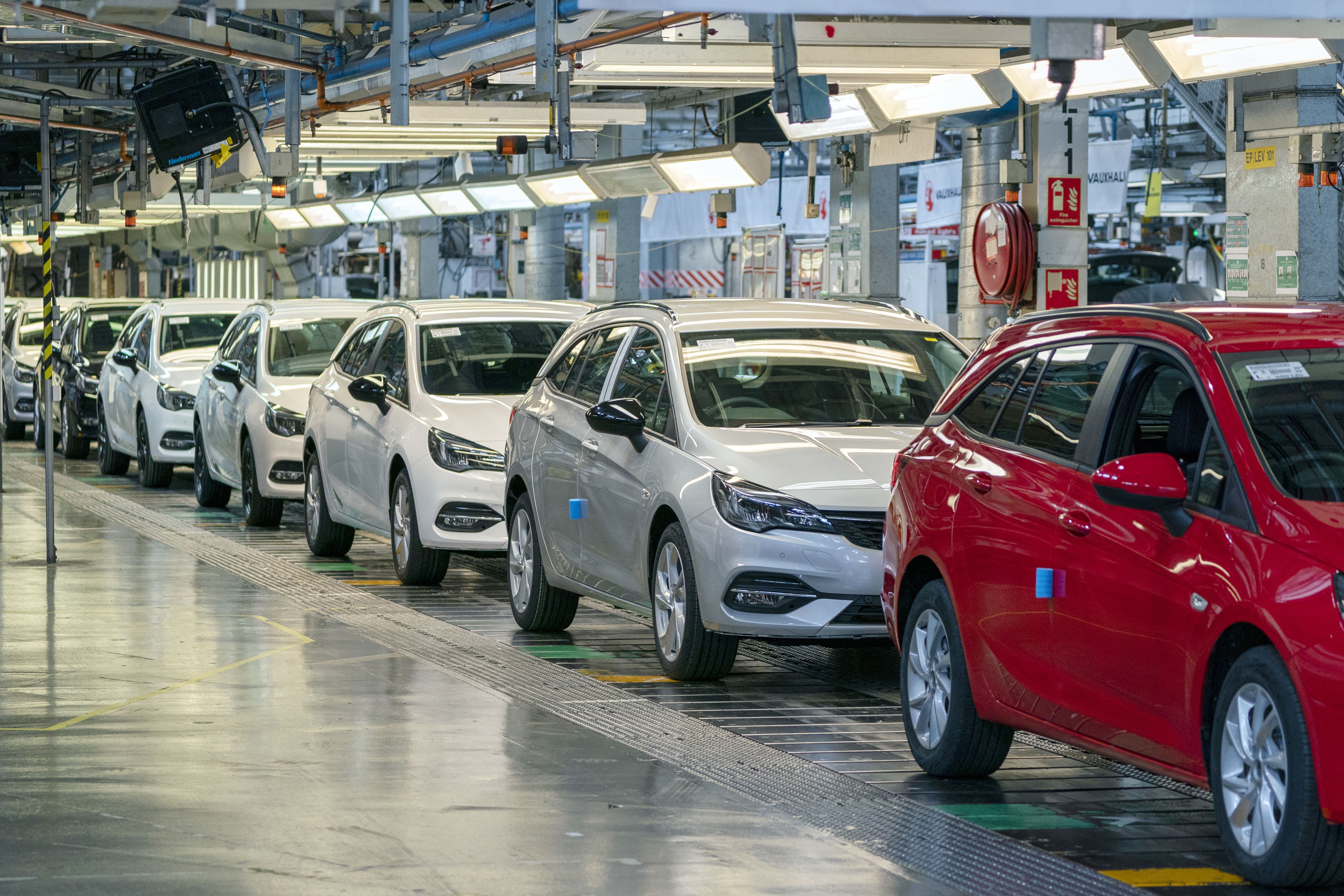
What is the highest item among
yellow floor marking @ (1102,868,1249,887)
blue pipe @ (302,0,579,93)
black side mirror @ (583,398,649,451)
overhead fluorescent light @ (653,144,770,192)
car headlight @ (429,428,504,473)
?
blue pipe @ (302,0,579,93)

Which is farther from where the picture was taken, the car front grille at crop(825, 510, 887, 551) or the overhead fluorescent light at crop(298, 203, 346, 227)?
the overhead fluorescent light at crop(298, 203, 346, 227)

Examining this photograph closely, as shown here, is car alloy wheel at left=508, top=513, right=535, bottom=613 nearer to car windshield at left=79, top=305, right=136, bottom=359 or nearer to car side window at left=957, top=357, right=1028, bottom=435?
car side window at left=957, top=357, right=1028, bottom=435

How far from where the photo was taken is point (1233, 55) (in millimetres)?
10789

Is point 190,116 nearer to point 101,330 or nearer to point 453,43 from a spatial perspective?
point 453,43

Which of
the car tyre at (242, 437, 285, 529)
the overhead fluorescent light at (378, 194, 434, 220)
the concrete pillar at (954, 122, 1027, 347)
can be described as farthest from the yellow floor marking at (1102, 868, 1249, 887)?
the overhead fluorescent light at (378, 194, 434, 220)

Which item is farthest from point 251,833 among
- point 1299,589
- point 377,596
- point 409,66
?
point 409,66

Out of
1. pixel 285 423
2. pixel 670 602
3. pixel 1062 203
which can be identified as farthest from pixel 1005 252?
pixel 670 602

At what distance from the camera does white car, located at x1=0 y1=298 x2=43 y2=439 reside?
27.0m

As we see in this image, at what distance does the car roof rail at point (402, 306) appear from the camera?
532 inches

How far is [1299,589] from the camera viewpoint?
5.21 m

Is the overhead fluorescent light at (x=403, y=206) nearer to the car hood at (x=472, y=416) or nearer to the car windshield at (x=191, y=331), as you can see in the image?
the car windshield at (x=191, y=331)

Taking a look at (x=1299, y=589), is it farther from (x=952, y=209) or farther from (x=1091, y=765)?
(x=952, y=209)

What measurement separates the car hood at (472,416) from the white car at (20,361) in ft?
50.0

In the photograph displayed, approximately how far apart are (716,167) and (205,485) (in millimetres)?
5464
